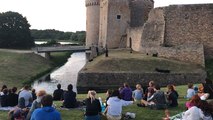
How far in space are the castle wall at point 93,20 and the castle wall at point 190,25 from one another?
2247cm

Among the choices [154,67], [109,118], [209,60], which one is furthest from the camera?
[209,60]

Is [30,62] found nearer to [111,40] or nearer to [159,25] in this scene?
[111,40]

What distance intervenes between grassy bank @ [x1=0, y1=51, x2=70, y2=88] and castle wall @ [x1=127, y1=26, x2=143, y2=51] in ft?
38.3

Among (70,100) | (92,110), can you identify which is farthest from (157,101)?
(92,110)

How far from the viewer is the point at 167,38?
41.3m

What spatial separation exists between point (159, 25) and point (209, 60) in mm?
7395

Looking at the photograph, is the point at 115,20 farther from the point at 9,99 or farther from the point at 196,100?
the point at 196,100

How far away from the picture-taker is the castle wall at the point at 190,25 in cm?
3828

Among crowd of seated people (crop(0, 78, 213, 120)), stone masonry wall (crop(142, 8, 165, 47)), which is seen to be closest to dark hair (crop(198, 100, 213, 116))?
crowd of seated people (crop(0, 78, 213, 120))

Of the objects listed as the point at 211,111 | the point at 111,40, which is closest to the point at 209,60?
the point at 111,40

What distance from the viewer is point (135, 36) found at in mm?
48469

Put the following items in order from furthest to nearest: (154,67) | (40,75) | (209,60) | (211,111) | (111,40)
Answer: (111,40)
(40,75)
(209,60)
(154,67)
(211,111)

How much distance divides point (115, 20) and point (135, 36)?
4.96 metres

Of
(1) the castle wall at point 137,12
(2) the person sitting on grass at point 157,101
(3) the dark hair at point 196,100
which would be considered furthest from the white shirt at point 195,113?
(1) the castle wall at point 137,12
